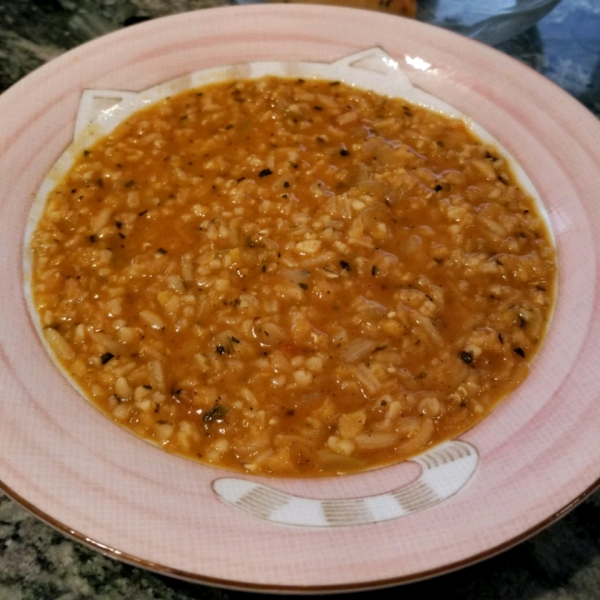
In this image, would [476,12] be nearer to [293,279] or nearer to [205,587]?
[293,279]

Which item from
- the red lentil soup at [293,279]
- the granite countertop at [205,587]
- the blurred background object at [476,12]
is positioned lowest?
the granite countertop at [205,587]

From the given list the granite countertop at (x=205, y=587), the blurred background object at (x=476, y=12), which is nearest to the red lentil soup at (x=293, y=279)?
the granite countertop at (x=205, y=587)

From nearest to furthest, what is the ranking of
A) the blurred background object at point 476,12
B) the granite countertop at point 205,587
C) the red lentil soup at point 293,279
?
1. the granite countertop at point 205,587
2. the red lentil soup at point 293,279
3. the blurred background object at point 476,12

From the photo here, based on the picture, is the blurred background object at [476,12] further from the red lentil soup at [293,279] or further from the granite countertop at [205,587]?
the granite countertop at [205,587]

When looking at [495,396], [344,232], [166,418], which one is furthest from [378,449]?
[344,232]

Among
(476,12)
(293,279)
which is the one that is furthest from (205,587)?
(476,12)

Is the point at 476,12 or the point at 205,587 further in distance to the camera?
the point at 476,12

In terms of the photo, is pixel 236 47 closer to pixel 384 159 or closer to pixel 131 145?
pixel 131 145

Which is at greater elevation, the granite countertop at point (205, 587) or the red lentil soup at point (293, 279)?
the red lentil soup at point (293, 279)

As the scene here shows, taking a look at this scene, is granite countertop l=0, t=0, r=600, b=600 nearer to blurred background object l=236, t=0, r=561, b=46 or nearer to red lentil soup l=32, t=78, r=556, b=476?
red lentil soup l=32, t=78, r=556, b=476
